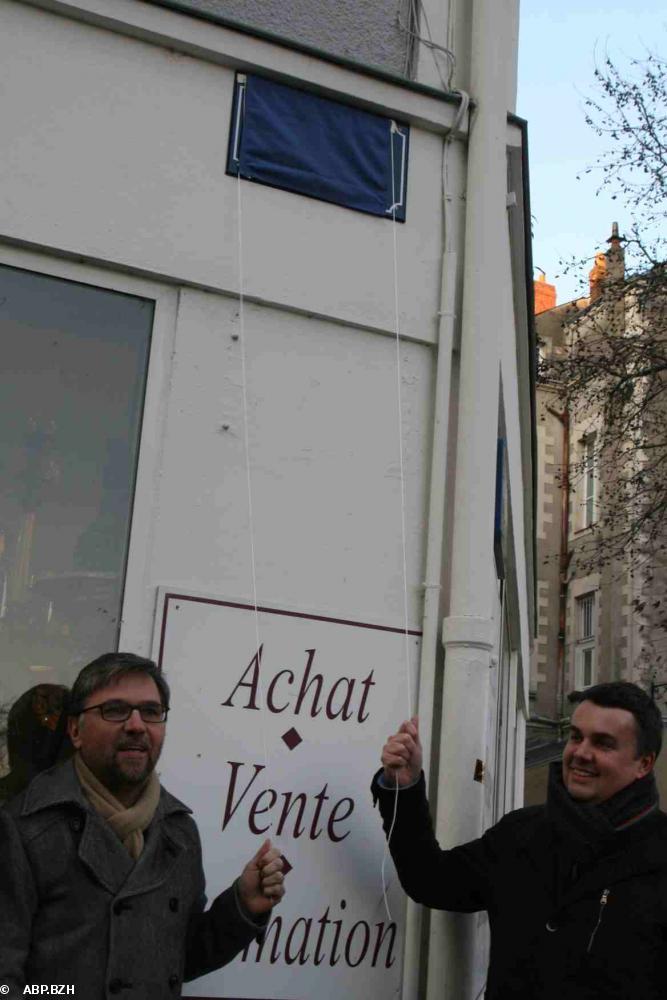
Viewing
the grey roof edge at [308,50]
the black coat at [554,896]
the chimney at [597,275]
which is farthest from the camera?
the chimney at [597,275]

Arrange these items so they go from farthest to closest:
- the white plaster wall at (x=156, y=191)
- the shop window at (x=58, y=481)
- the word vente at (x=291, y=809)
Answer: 1. the white plaster wall at (x=156, y=191)
2. the word vente at (x=291, y=809)
3. the shop window at (x=58, y=481)

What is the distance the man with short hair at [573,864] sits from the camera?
3256 millimetres

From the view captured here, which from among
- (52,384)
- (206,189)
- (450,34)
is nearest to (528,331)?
(450,34)

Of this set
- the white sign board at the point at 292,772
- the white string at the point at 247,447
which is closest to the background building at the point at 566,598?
the white sign board at the point at 292,772

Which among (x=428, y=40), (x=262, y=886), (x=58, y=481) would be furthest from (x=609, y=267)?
(x=262, y=886)

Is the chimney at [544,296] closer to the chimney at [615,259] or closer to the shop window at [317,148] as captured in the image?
the chimney at [615,259]

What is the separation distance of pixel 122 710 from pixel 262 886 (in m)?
0.60

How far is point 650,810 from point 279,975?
1.28 m

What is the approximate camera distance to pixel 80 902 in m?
2.88

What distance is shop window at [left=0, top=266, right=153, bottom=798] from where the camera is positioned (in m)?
3.79

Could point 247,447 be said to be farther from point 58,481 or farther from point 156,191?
point 156,191

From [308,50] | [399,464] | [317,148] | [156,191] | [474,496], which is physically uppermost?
[308,50]

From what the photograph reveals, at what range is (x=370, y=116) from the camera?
469 centimetres

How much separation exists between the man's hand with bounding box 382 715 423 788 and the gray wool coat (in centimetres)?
89
